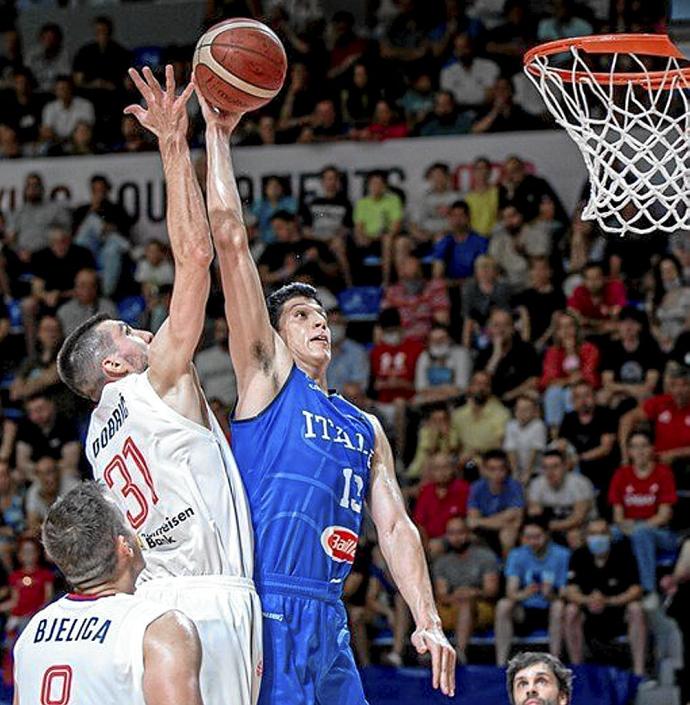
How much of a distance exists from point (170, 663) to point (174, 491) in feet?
Result: 4.53

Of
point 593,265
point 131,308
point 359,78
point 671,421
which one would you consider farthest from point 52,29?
point 671,421

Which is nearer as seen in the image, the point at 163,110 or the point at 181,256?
the point at 181,256

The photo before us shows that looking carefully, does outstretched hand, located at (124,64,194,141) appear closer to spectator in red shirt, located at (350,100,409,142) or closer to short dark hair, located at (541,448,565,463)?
short dark hair, located at (541,448,565,463)

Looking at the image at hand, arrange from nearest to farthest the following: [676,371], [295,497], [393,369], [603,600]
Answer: [295,497]
[603,600]
[676,371]
[393,369]

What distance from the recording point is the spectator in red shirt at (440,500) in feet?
42.8

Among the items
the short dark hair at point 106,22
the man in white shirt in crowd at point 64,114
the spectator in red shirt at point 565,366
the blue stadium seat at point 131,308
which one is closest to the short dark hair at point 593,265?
the spectator in red shirt at point 565,366

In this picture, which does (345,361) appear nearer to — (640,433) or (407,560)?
(640,433)

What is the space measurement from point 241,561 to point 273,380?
73 centimetres

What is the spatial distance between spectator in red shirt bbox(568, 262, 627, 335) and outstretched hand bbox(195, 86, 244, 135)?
8216 millimetres

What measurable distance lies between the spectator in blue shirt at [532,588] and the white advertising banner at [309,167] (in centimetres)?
427

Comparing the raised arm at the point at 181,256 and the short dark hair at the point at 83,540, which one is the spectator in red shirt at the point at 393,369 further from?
the short dark hair at the point at 83,540

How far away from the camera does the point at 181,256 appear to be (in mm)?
5820

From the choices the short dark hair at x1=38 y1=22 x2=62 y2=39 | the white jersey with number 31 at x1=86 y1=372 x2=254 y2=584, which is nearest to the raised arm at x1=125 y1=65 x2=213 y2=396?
the white jersey with number 31 at x1=86 y1=372 x2=254 y2=584

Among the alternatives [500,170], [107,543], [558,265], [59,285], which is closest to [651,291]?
[558,265]
